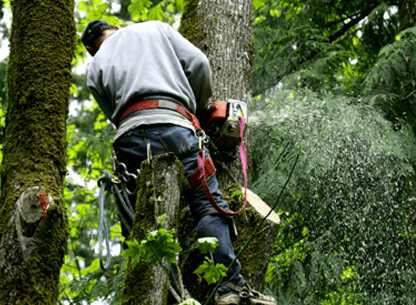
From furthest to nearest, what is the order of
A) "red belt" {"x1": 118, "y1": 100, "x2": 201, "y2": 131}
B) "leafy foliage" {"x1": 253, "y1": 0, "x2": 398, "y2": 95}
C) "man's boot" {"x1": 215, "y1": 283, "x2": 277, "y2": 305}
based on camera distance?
1. "leafy foliage" {"x1": 253, "y1": 0, "x2": 398, "y2": 95}
2. "red belt" {"x1": 118, "y1": 100, "x2": 201, "y2": 131}
3. "man's boot" {"x1": 215, "y1": 283, "x2": 277, "y2": 305}

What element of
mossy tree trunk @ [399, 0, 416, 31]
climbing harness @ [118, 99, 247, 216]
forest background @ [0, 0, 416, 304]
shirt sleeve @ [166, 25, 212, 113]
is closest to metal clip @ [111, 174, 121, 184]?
climbing harness @ [118, 99, 247, 216]

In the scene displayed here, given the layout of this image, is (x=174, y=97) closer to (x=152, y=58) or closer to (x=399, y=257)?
(x=152, y=58)

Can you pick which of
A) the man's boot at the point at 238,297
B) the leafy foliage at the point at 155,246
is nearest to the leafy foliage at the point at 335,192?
the man's boot at the point at 238,297

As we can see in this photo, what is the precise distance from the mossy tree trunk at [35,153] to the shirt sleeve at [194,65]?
2.62 feet

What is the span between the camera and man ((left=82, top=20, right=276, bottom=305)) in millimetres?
3250

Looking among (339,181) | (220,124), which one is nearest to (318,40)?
(339,181)

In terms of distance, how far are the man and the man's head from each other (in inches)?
5.3

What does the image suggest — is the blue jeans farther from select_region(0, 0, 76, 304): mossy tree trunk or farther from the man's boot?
select_region(0, 0, 76, 304): mossy tree trunk

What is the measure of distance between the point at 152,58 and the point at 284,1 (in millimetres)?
5168

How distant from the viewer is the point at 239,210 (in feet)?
11.3

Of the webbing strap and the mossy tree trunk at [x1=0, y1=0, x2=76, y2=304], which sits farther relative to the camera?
the webbing strap

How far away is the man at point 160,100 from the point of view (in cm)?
325

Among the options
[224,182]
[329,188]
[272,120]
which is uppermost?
[224,182]

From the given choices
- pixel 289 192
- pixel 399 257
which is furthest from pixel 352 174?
pixel 399 257
